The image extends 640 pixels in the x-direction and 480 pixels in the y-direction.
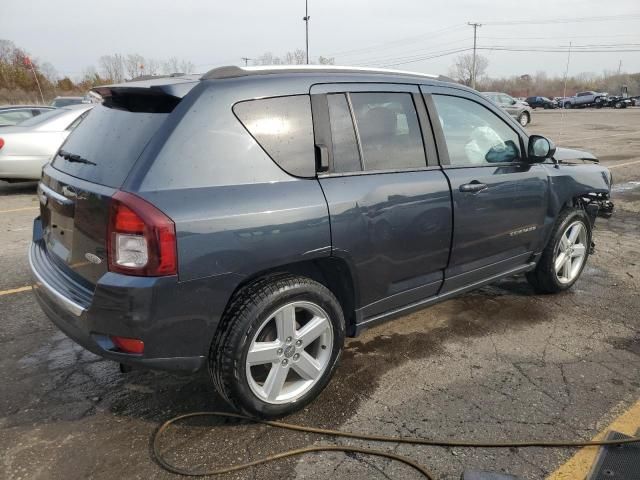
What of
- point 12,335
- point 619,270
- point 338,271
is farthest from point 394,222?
point 619,270

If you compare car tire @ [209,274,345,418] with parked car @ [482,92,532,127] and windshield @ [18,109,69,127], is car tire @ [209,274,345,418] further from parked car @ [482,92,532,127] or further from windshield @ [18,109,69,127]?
parked car @ [482,92,532,127]

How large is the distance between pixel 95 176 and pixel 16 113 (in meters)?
10.1

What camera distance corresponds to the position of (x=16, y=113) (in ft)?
35.2

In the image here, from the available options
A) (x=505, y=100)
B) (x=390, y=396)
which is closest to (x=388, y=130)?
(x=390, y=396)

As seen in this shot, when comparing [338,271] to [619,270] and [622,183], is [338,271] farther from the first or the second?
[622,183]

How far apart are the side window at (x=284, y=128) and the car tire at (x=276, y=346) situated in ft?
1.96

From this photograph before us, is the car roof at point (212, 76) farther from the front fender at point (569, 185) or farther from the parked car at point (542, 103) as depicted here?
the parked car at point (542, 103)

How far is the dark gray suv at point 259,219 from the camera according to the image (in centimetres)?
228

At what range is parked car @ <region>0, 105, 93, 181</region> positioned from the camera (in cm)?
880

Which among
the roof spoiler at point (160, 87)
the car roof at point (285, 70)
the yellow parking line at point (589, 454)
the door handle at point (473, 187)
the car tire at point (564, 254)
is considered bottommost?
the yellow parking line at point (589, 454)

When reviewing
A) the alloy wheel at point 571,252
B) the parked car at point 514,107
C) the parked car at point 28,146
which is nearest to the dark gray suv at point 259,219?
the alloy wheel at point 571,252

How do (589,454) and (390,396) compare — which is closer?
(589,454)

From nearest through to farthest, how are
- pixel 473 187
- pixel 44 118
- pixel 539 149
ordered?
Answer: pixel 473 187 → pixel 539 149 → pixel 44 118

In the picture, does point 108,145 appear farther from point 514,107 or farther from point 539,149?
point 514,107
